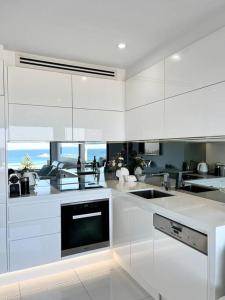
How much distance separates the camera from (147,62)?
2.59m

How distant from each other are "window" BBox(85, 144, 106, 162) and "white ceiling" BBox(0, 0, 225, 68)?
121 cm

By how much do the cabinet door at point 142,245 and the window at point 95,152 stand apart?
1.17m

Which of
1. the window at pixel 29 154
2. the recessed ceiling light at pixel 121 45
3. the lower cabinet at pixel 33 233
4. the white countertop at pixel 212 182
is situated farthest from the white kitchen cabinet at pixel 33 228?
the recessed ceiling light at pixel 121 45

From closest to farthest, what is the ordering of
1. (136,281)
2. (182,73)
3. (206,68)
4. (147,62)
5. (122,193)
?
1. (206,68)
2. (182,73)
3. (136,281)
4. (122,193)
5. (147,62)

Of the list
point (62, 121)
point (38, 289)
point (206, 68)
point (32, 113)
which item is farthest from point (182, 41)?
point (38, 289)

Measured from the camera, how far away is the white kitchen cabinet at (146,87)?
2381 millimetres

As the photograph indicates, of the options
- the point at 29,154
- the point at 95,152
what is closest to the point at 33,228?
the point at 29,154

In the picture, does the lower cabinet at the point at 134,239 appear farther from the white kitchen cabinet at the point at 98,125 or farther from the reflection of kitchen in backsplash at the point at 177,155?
the white kitchen cabinet at the point at 98,125

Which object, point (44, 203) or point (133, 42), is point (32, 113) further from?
point (133, 42)

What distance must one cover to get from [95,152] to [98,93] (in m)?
0.81

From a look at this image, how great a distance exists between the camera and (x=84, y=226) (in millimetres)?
2516

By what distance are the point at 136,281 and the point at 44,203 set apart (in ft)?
3.99

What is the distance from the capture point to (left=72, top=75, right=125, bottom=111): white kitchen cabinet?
276cm

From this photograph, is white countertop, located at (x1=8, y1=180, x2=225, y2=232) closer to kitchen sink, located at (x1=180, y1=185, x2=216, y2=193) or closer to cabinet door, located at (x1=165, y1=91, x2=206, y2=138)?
kitchen sink, located at (x1=180, y1=185, x2=216, y2=193)
